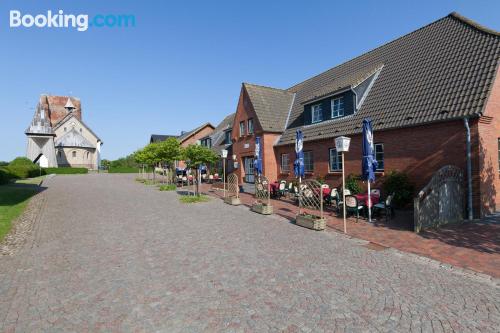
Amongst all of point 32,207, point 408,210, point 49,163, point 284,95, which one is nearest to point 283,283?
point 408,210

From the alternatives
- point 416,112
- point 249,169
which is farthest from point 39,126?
point 416,112

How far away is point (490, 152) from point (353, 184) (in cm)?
577

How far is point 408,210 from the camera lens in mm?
12641

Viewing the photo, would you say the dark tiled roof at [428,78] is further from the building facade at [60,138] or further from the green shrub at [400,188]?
the building facade at [60,138]

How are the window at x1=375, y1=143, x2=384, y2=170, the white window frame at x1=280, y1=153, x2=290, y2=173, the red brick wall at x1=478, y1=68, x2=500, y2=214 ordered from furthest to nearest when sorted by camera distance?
1. the white window frame at x1=280, y1=153, x2=290, y2=173
2. the window at x1=375, y1=143, x2=384, y2=170
3. the red brick wall at x1=478, y1=68, x2=500, y2=214

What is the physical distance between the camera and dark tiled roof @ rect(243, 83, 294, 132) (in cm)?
2264

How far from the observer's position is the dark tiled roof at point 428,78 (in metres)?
11.5

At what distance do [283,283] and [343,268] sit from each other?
1593 millimetres

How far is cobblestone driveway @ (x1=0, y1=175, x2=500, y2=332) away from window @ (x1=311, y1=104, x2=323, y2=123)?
11.7 m

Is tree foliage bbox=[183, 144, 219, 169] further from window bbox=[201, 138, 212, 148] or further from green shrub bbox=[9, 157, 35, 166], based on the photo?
green shrub bbox=[9, 157, 35, 166]

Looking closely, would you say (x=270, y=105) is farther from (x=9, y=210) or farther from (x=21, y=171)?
(x=21, y=171)

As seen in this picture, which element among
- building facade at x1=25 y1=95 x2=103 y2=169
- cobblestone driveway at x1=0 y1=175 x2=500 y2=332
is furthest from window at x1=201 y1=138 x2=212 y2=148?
building facade at x1=25 y1=95 x2=103 y2=169

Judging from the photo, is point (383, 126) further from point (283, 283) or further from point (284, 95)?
point (284, 95)

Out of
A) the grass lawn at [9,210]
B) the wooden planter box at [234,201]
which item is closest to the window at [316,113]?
the wooden planter box at [234,201]
